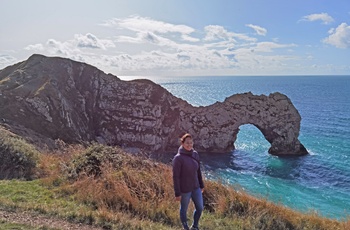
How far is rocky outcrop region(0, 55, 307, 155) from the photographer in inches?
2126

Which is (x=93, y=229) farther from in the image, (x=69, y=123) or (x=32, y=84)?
(x=32, y=84)

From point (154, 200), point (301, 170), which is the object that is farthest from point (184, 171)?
point (301, 170)

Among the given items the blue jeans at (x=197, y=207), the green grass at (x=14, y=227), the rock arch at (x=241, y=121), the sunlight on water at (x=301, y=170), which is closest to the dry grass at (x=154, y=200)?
the blue jeans at (x=197, y=207)

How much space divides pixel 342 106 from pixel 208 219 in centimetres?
10498

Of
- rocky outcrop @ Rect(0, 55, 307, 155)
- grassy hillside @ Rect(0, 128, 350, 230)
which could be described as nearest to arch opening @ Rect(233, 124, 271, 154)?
rocky outcrop @ Rect(0, 55, 307, 155)

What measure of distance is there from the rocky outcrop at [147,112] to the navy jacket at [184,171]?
4394cm

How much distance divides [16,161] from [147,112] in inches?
1593

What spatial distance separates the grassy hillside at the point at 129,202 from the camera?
9.75 meters

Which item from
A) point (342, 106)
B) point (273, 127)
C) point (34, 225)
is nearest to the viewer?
point (34, 225)

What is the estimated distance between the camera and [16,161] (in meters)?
15.0

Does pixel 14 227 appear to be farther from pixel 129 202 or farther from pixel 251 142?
pixel 251 142

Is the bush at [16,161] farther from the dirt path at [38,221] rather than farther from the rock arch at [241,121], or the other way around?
the rock arch at [241,121]

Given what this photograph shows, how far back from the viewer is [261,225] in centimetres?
1009

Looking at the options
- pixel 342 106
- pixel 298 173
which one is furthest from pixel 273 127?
pixel 342 106
